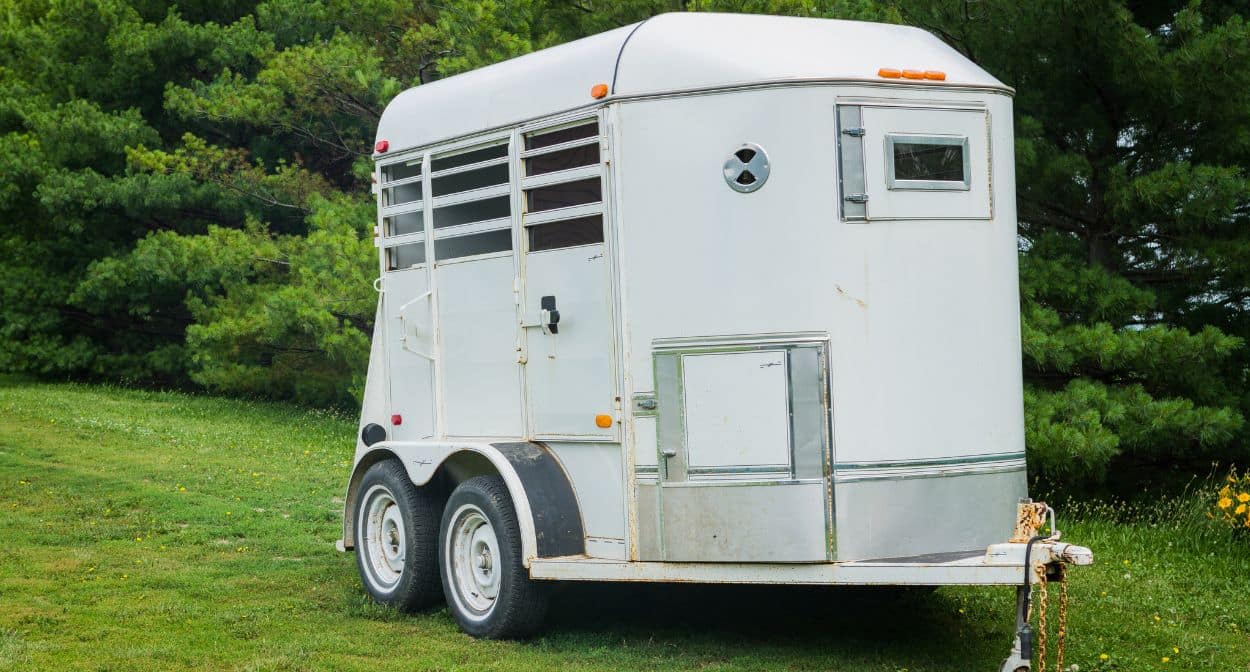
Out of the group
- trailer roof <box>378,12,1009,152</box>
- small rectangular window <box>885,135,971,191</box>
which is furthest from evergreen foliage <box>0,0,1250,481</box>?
trailer roof <box>378,12,1009,152</box>

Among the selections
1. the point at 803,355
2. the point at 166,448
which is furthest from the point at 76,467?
the point at 803,355

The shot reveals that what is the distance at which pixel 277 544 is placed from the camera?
11.1m

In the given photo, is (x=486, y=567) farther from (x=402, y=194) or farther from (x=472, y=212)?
(x=402, y=194)

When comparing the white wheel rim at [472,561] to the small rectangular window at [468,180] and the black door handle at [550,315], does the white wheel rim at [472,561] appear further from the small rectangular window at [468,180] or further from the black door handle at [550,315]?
the small rectangular window at [468,180]

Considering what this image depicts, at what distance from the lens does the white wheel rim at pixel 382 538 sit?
28.5ft

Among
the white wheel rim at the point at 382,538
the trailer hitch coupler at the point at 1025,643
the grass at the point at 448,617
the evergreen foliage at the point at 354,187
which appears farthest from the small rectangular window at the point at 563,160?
the evergreen foliage at the point at 354,187

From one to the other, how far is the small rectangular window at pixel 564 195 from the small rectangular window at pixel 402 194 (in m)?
1.28

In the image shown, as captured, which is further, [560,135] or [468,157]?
[468,157]

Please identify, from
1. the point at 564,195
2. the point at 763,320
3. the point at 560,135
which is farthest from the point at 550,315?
the point at 763,320

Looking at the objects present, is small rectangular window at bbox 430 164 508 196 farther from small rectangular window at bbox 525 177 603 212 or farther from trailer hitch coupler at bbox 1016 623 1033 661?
trailer hitch coupler at bbox 1016 623 1033 661

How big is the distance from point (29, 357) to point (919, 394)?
1014 inches

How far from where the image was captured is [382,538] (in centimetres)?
885

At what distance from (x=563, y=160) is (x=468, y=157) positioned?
0.97 metres

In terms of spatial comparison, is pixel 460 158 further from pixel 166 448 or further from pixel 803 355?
pixel 166 448
